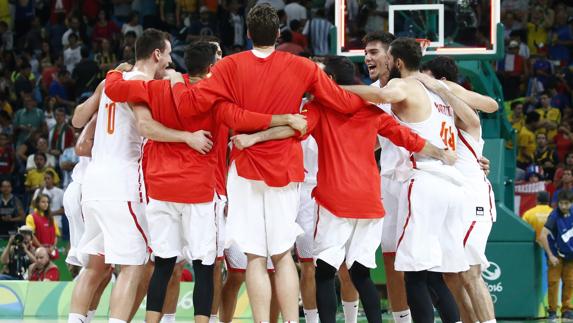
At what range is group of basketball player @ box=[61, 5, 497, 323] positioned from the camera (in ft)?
24.3

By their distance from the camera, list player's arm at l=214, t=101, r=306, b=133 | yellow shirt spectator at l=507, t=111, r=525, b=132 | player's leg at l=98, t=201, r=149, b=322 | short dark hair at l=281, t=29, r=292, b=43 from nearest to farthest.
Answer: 1. player's arm at l=214, t=101, r=306, b=133
2. player's leg at l=98, t=201, r=149, b=322
3. yellow shirt spectator at l=507, t=111, r=525, b=132
4. short dark hair at l=281, t=29, r=292, b=43

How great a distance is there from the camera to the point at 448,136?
8.12 meters

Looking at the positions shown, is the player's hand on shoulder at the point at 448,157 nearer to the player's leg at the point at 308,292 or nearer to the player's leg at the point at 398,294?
the player's leg at the point at 398,294

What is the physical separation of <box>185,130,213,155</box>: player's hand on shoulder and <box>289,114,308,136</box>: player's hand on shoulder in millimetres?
709

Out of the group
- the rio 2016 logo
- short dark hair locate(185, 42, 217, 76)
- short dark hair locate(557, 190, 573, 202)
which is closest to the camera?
short dark hair locate(185, 42, 217, 76)

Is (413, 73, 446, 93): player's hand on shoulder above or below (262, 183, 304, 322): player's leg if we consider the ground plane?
above

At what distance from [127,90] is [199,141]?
0.66 metres

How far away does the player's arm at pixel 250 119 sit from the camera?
7309 mm

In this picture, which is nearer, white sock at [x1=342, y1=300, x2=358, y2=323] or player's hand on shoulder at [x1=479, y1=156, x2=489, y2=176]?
player's hand on shoulder at [x1=479, y1=156, x2=489, y2=176]

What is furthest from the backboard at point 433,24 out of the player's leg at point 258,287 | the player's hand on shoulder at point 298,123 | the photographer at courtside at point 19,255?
the photographer at courtside at point 19,255

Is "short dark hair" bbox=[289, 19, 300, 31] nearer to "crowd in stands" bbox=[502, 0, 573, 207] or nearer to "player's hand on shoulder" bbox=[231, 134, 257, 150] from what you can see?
"crowd in stands" bbox=[502, 0, 573, 207]

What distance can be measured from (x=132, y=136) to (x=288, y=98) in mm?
1372

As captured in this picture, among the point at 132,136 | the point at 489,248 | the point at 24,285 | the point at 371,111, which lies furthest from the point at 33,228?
the point at 371,111

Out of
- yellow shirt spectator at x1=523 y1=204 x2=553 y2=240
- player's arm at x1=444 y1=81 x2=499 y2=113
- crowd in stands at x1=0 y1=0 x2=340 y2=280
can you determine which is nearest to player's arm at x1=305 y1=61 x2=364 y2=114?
player's arm at x1=444 y1=81 x2=499 y2=113
